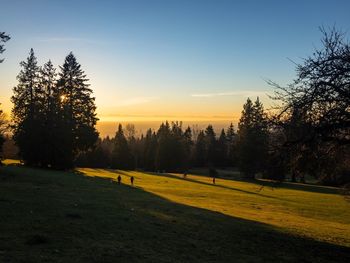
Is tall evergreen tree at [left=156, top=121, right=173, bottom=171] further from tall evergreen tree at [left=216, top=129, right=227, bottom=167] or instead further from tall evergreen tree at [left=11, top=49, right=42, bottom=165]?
tall evergreen tree at [left=11, top=49, right=42, bottom=165]

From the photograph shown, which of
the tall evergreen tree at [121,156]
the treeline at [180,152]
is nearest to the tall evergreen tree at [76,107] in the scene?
the treeline at [180,152]

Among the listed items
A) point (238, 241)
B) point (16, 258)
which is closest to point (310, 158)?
point (238, 241)

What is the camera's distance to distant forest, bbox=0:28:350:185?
15.7m

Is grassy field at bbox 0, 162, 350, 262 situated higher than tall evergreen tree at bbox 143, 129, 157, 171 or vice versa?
tall evergreen tree at bbox 143, 129, 157, 171

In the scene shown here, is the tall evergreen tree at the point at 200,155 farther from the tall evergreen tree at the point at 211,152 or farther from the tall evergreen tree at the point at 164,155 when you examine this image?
the tall evergreen tree at the point at 164,155

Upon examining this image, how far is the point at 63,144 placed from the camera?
65.4m

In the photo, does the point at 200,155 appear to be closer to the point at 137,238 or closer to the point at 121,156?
the point at 121,156

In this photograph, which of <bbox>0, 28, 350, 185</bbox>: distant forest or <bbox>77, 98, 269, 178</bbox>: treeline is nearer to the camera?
<bbox>0, 28, 350, 185</bbox>: distant forest

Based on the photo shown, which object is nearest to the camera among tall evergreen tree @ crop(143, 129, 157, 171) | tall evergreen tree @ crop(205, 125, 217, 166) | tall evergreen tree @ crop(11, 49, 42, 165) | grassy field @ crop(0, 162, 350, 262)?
grassy field @ crop(0, 162, 350, 262)

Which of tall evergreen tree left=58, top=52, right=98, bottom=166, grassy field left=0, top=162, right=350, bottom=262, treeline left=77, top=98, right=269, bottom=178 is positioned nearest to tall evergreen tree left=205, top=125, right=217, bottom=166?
treeline left=77, top=98, right=269, bottom=178

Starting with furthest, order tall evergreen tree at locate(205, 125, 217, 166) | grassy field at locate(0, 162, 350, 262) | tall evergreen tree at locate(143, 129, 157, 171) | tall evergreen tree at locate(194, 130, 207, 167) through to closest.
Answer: tall evergreen tree at locate(194, 130, 207, 167) < tall evergreen tree at locate(205, 125, 217, 166) < tall evergreen tree at locate(143, 129, 157, 171) < grassy field at locate(0, 162, 350, 262)

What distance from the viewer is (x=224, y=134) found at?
6068 inches

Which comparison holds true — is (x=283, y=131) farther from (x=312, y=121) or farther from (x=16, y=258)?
(x=16, y=258)

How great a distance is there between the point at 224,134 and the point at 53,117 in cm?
9460
